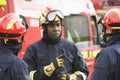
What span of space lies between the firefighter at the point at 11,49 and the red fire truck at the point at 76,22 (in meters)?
3.43

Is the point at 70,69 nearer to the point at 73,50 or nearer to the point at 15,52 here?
the point at 73,50

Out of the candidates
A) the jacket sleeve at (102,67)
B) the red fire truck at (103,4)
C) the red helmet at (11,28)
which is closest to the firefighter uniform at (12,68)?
the red helmet at (11,28)

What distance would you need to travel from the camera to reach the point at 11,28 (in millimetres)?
4098

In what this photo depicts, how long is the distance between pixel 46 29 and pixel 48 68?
0.59 m

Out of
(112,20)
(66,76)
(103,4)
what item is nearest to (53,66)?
(66,76)

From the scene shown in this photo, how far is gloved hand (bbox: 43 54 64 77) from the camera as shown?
15.5 feet

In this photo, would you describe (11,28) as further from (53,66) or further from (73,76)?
(73,76)

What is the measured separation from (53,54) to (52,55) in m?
0.02

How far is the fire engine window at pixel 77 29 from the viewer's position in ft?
29.0

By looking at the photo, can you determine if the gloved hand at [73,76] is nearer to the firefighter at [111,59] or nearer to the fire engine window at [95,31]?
the firefighter at [111,59]

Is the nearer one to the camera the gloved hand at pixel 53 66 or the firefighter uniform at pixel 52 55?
the gloved hand at pixel 53 66

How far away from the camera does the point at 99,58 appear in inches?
160

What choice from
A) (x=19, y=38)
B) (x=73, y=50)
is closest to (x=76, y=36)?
(x=73, y=50)

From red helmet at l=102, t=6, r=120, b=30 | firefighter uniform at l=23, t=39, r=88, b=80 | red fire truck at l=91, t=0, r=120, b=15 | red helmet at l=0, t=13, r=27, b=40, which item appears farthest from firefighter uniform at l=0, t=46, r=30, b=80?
red fire truck at l=91, t=0, r=120, b=15
